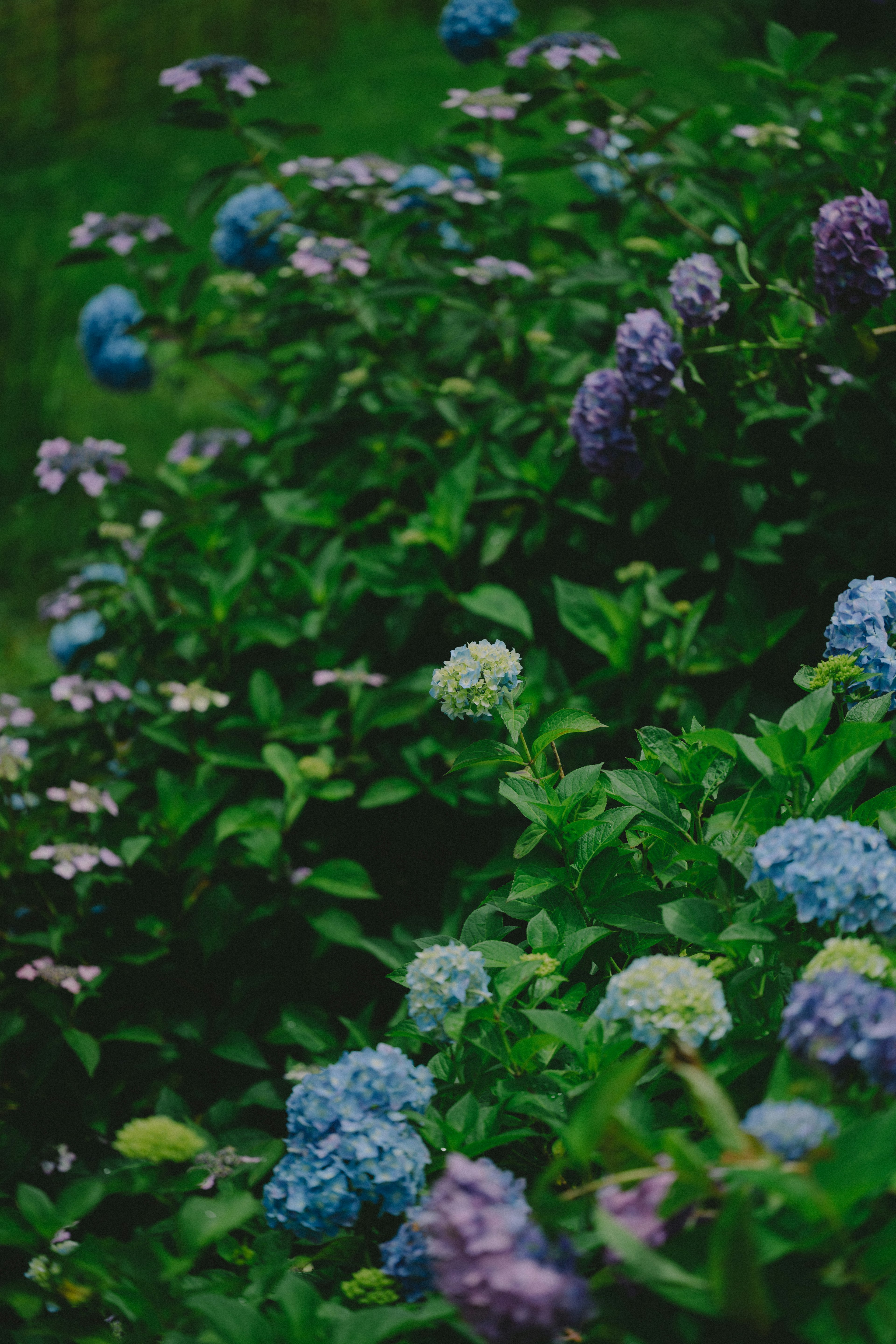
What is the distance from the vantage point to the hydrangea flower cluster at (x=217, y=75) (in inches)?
84.4

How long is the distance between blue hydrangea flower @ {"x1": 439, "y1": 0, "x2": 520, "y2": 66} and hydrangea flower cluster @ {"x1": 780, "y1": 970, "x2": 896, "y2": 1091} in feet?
7.05

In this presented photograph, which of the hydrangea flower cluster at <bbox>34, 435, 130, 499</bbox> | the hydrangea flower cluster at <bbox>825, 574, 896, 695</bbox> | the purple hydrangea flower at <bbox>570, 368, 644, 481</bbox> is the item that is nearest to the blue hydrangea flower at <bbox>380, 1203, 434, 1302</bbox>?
the hydrangea flower cluster at <bbox>825, 574, 896, 695</bbox>

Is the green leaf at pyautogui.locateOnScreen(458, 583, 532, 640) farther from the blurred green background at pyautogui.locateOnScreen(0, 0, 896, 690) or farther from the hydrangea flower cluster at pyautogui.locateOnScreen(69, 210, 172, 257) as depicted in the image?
the blurred green background at pyautogui.locateOnScreen(0, 0, 896, 690)

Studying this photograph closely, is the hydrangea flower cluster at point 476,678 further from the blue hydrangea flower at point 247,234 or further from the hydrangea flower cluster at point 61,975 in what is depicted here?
the blue hydrangea flower at point 247,234

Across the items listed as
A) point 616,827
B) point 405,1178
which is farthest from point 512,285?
point 405,1178

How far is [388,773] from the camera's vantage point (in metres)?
2.04

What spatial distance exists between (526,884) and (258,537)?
1264 millimetres

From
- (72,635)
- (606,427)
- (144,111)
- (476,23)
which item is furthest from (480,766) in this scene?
(144,111)

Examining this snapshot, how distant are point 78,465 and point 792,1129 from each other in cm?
185

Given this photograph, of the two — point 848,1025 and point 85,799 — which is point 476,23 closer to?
point 85,799

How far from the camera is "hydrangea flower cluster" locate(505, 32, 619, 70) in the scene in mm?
1990

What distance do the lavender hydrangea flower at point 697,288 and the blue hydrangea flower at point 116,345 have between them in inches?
60.3

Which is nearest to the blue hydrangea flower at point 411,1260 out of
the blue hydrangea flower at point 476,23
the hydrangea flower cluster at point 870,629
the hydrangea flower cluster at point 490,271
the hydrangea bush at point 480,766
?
the hydrangea bush at point 480,766

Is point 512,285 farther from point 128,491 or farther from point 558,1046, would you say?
point 558,1046
